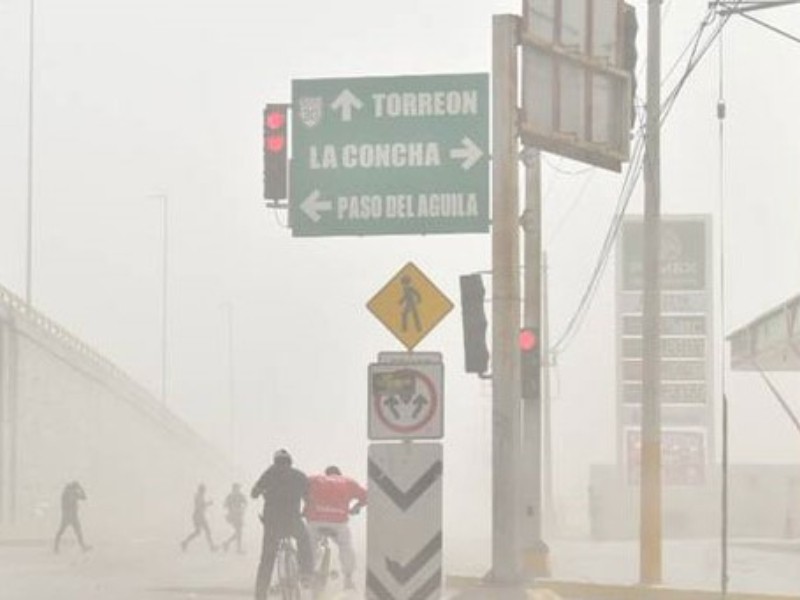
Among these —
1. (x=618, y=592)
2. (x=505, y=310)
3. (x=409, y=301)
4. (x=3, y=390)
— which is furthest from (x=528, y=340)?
(x=3, y=390)

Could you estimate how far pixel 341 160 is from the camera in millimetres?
19391

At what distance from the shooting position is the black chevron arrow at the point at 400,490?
12.4 meters

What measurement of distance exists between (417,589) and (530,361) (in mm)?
9557

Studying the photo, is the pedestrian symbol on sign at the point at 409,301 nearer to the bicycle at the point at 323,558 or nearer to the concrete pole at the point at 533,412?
the bicycle at the point at 323,558

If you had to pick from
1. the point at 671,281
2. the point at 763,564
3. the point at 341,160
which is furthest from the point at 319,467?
the point at 341,160

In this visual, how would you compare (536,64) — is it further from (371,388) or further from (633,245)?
(633,245)

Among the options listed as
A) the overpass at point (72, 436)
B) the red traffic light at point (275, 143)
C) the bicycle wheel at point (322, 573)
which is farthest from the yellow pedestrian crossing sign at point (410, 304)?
the overpass at point (72, 436)

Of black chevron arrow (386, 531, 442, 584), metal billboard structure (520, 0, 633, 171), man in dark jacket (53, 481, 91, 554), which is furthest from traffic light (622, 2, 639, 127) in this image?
→ man in dark jacket (53, 481, 91, 554)

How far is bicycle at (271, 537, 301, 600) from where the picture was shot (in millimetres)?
16953

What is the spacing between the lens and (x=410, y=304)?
14.0 metres

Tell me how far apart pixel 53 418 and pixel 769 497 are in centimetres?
2366

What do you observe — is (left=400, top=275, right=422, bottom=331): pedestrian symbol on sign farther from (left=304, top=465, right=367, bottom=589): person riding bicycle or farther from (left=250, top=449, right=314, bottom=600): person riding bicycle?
(left=304, top=465, right=367, bottom=589): person riding bicycle

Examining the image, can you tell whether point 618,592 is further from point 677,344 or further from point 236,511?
point 677,344

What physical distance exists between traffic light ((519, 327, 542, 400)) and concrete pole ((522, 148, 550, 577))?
0.32 feet
